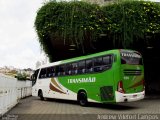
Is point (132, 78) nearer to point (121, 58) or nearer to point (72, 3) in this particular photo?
point (121, 58)

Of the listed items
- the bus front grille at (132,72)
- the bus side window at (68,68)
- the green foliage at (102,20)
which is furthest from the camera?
the green foliage at (102,20)

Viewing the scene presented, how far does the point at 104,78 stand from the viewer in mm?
15406

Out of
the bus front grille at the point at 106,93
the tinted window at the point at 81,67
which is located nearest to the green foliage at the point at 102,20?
the tinted window at the point at 81,67

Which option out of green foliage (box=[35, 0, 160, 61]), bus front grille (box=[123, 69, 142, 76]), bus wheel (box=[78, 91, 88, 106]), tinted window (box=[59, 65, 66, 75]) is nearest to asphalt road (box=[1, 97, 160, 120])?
bus wheel (box=[78, 91, 88, 106])

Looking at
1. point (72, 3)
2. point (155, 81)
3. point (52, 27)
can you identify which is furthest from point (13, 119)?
point (155, 81)

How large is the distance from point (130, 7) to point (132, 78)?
6.29 metres

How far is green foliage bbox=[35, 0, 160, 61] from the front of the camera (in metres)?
19.5

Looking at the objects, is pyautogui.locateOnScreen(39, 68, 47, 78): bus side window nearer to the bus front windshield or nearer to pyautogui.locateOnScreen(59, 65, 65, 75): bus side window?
pyautogui.locateOnScreen(59, 65, 65, 75): bus side window

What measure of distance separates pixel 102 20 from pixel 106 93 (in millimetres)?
6220

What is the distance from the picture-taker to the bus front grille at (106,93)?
49.2 ft

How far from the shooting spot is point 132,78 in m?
15.3

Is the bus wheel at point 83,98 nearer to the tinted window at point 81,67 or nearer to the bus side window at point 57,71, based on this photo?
the tinted window at point 81,67

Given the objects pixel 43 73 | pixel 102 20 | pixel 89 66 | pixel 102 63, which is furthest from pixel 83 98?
pixel 43 73

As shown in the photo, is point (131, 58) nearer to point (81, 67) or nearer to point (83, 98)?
point (81, 67)
